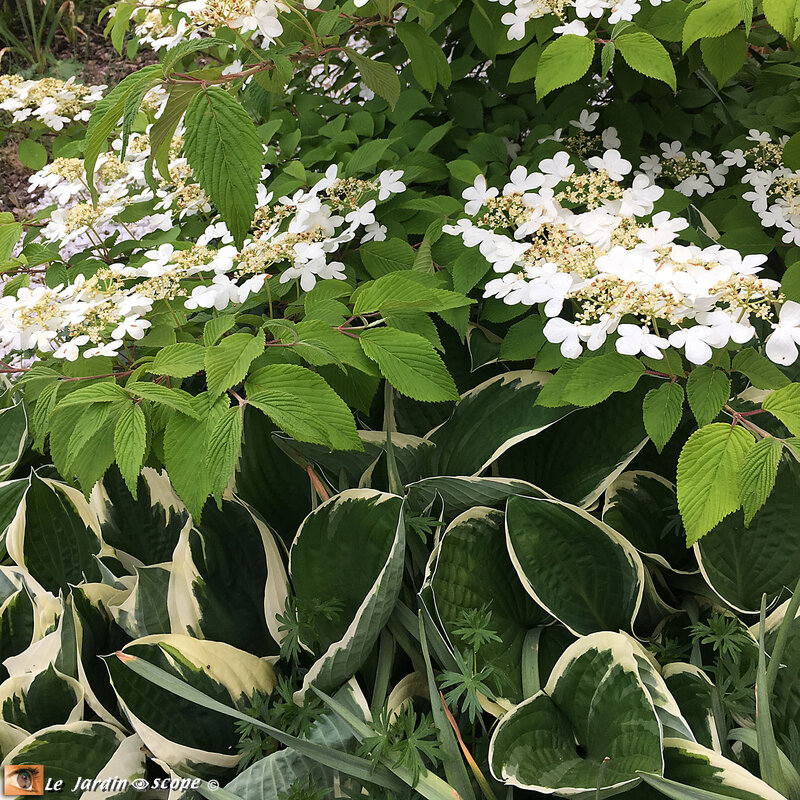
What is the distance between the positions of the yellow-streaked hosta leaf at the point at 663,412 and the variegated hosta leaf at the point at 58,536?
2.19 ft

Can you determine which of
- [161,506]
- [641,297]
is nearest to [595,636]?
[641,297]

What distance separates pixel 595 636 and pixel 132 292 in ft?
1.92

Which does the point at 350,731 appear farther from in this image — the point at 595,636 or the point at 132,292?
the point at 132,292

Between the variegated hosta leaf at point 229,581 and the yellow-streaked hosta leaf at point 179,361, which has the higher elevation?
the yellow-streaked hosta leaf at point 179,361

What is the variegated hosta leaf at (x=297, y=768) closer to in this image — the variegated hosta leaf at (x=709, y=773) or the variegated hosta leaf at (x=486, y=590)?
the variegated hosta leaf at (x=486, y=590)

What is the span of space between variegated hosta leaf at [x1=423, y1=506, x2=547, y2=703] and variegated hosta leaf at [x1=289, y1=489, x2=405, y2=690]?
0.16 ft

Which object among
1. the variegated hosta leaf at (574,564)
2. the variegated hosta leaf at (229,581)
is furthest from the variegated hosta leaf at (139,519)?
the variegated hosta leaf at (574,564)

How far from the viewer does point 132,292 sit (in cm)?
77

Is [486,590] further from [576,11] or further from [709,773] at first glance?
[576,11]

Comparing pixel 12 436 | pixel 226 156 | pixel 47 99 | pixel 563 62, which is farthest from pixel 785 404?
pixel 47 99

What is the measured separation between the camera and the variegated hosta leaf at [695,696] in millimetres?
663

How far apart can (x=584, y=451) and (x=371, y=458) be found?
0.25 metres

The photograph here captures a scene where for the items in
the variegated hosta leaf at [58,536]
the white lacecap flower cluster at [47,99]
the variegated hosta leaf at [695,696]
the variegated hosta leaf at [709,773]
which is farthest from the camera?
the white lacecap flower cluster at [47,99]

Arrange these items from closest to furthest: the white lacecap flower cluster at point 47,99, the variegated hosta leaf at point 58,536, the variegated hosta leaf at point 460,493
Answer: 1. the variegated hosta leaf at point 460,493
2. the variegated hosta leaf at point 58,536
3. the white lacecap flower cluster at point 47,99
